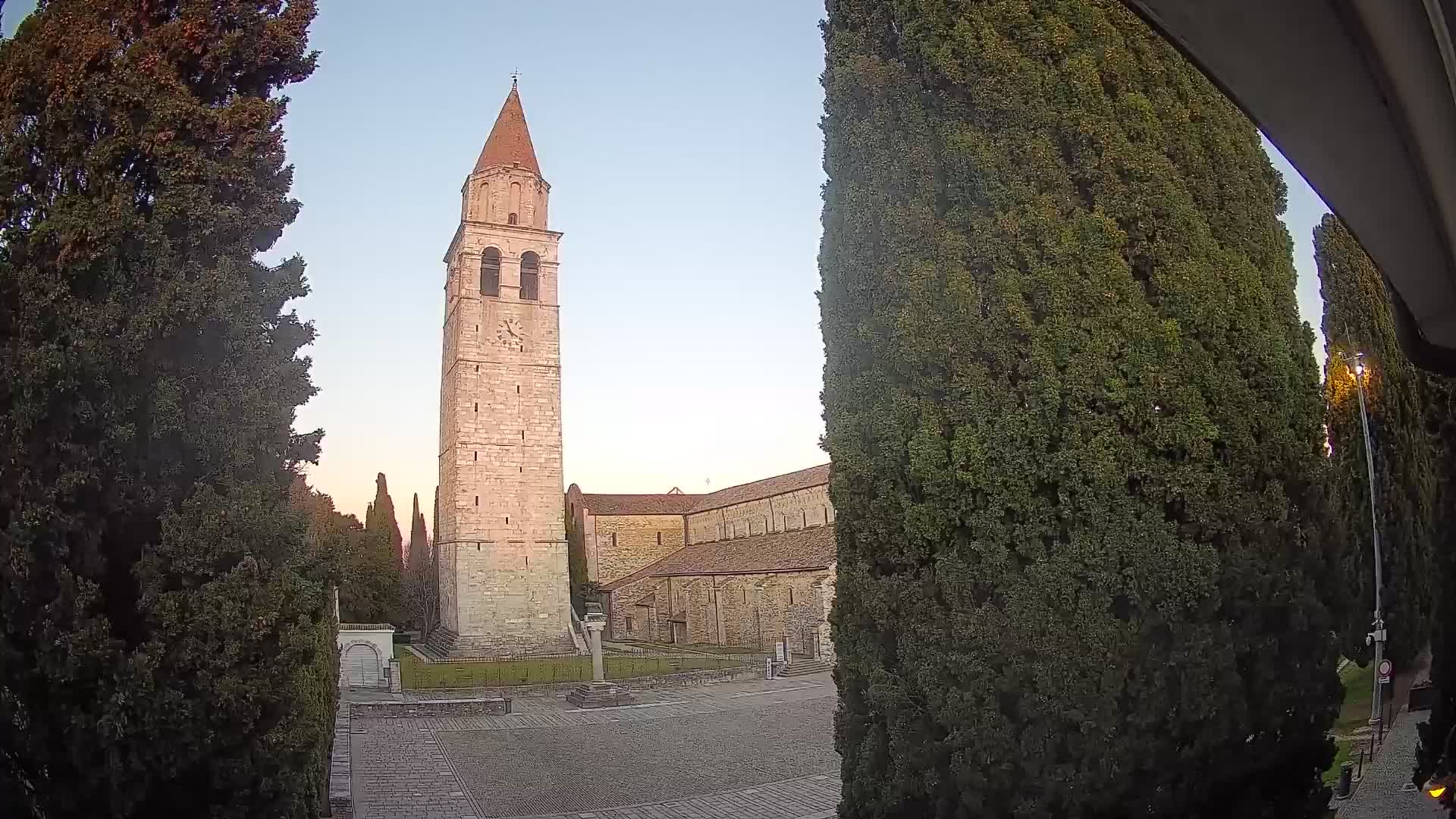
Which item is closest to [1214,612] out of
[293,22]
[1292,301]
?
[1292,301]

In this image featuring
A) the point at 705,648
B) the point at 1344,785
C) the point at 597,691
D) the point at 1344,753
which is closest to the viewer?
the point at 1344,785

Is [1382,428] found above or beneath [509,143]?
beneath

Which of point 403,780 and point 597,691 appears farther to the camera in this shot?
point 597,691

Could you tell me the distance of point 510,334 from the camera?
36250 millimetres

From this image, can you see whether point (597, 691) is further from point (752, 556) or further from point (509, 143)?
point (509, 143)

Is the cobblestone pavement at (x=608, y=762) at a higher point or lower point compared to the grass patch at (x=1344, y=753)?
lower

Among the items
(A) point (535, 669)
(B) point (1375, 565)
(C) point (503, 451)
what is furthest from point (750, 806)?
(C) point (503, 451)

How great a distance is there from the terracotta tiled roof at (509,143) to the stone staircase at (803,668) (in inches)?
899

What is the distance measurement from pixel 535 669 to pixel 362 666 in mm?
5965

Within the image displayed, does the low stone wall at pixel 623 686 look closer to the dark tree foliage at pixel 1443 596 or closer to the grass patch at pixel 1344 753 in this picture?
the grass patch at pixel 1344 753

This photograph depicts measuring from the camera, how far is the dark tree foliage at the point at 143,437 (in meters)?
4.73

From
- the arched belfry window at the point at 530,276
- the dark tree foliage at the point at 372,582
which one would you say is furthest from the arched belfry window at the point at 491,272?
the dark tree foliage at the point at 372,582

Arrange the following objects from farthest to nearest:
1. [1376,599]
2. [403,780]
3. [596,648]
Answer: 1. [596,648]
2. [1376,599]
3. [403,780]

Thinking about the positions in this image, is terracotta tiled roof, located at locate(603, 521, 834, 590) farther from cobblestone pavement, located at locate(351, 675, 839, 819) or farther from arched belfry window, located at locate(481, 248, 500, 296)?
arched belfry window, located at locate(481, 248, 500, 296)
